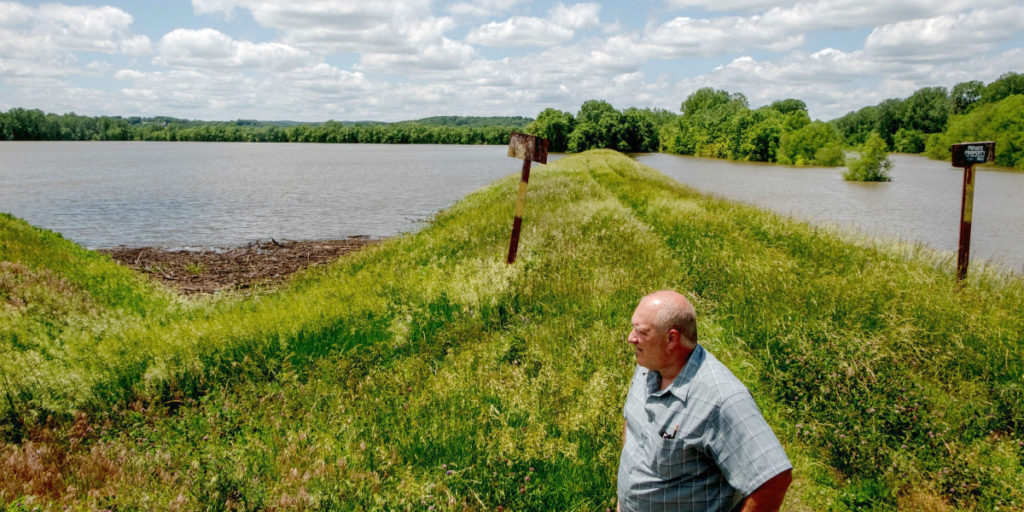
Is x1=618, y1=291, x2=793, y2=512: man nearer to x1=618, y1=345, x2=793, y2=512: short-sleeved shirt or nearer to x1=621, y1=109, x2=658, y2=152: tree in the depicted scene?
x1=618, y1=345, x2=793, y2=512: short-sleeved shirt

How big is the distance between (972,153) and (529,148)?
24.6ft

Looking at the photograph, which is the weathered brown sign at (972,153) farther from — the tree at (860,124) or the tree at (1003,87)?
the tree at (860,124)

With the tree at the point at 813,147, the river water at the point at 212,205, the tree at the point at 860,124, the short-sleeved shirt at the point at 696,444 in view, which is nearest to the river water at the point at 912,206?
the short-sleeved shirt at the point at 696,444

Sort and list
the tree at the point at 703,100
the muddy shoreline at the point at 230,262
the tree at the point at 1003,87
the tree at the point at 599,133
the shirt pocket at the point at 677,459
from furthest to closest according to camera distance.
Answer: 1. the tree at the point at 703,100
2. the tree at the point at 599,133
3. the tree at the point at 1003,87
4. the muddy shoreline at the point at 230,262
5. the shirt pocket at the point at 677,459

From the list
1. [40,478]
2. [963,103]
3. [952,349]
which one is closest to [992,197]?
[952,349]

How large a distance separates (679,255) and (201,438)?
8.75 metres

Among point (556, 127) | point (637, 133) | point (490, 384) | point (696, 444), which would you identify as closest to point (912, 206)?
point (490, 384)

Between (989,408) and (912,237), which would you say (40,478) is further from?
(912,237)

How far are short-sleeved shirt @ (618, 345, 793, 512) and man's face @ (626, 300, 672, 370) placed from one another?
0.13m

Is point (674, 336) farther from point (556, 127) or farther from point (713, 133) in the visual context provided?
point (556, 127)

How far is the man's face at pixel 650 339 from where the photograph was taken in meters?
2.96

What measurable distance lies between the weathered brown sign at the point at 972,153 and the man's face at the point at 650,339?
953cm

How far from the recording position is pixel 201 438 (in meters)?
5.53

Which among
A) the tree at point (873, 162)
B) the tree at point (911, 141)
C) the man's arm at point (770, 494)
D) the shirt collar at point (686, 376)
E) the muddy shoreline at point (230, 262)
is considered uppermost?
the tree at point (911, 141)
